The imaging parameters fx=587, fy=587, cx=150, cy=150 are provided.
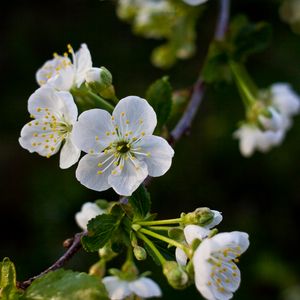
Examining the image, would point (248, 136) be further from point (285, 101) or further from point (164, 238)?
point (164, 238)

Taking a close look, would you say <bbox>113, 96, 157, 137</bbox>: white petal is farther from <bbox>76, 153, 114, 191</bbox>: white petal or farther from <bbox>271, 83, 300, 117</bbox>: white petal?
<bbox>271, 83, 300, 117</bbox>: white petal

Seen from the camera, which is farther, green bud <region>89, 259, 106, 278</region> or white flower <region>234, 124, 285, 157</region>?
white flower <region>234, 124, 285, 157</region>

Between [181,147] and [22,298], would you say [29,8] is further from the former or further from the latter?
[22,298]

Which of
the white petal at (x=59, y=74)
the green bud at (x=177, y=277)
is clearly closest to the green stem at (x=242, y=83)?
the white petal at (x=59, y=74)

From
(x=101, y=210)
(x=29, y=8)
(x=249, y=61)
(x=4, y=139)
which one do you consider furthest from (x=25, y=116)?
(x=101, y=210)

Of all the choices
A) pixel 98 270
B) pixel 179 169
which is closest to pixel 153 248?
pixel 98 270

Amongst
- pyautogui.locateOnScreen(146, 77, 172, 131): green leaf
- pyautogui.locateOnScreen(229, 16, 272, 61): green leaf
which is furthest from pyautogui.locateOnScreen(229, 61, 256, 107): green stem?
pyautogui.locateOnScreen(146, 77, 172, 131): green leaf

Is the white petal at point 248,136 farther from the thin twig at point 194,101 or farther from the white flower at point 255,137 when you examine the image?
the thin twig at point 194,101
